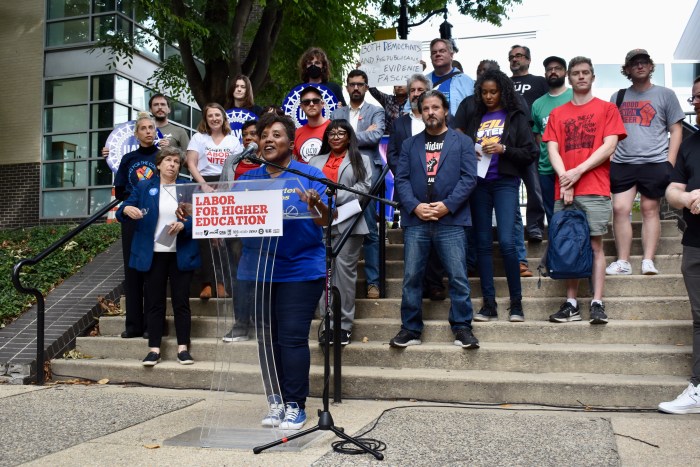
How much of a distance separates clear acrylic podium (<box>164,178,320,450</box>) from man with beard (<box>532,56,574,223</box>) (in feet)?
12.9

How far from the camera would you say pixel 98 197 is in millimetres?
18156

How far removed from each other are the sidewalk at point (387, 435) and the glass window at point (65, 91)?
47.3ft

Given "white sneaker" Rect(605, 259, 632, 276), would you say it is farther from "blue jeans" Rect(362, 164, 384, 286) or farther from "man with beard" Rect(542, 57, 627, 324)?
"blue jeans" Rect(362, 164, 384, 286)

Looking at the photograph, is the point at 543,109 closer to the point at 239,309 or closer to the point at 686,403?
the point at 686,403

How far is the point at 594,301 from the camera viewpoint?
5.92 metres

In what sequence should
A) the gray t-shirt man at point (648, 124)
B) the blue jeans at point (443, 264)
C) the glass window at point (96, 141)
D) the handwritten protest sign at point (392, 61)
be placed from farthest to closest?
1. the glass window at point (96, 141)
2. the handwritten protest sign at point (392, 61)
3. the gray t-shirt man at point (648, 124)
4. the blue jeans at point (443, 264)

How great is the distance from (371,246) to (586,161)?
6.90 feet

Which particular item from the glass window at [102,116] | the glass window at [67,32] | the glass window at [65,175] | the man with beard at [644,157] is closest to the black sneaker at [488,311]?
the man with beard at [644,157]

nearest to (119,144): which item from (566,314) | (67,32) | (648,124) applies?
(566,314)

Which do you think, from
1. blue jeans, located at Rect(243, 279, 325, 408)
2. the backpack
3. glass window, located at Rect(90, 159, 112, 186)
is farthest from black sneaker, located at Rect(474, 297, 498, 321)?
glass window, located at Rect(90, 159, 112, 186)

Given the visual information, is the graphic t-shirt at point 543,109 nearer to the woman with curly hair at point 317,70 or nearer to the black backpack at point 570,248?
the black backpack at point 570,248

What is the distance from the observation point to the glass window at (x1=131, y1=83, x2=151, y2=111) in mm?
18766

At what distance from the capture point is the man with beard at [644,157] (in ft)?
21.9

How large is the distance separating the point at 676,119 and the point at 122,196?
5.41 metres
